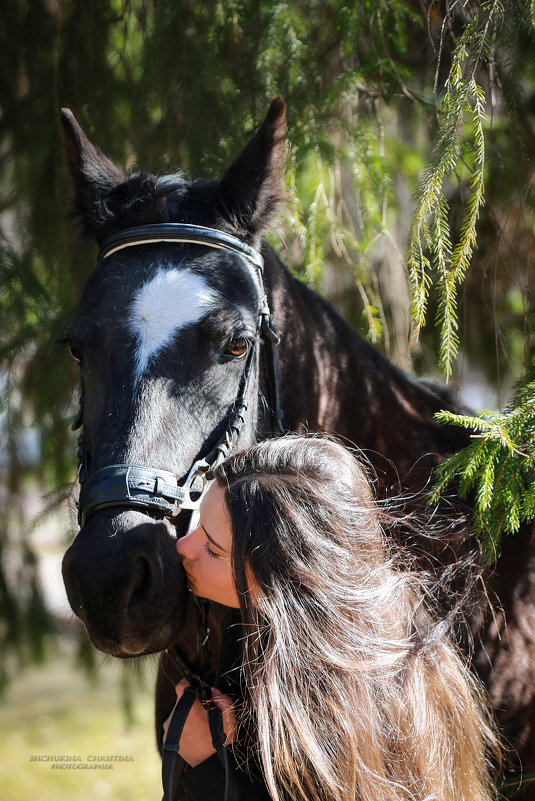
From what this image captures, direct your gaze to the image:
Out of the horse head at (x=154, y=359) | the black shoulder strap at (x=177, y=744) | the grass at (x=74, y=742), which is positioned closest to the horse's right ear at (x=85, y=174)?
the horse head at (x=154, y=359)

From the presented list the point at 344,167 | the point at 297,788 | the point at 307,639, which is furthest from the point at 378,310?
the point at 297,788

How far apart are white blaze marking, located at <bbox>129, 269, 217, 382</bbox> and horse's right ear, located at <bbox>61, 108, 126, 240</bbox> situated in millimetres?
399

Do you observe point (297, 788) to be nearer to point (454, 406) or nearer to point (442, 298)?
point (442, 298)

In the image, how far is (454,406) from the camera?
2562 millimetres

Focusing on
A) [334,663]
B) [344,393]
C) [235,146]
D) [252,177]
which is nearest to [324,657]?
[334,663]

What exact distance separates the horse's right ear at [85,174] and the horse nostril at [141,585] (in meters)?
1.04

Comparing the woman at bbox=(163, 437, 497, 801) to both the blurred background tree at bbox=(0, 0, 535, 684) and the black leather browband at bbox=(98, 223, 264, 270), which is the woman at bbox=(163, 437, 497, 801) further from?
the blurred background tree at bbox=(0, 0, 535, 684)

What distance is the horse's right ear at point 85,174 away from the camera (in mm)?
2090

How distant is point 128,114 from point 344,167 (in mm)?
1149

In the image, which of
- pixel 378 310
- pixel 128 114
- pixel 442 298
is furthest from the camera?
pixel 128 114

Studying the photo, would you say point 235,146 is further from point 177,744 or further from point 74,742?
point 74,742

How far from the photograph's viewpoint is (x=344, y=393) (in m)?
2.26

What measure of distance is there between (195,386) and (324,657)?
0.71m

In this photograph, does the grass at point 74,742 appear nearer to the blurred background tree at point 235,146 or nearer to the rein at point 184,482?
the blurred background tree at point 235,146
